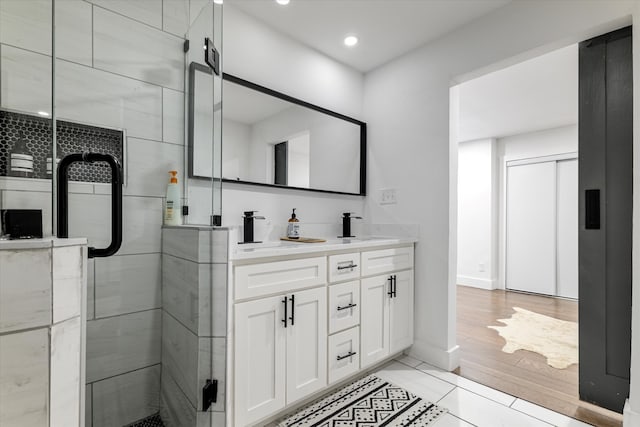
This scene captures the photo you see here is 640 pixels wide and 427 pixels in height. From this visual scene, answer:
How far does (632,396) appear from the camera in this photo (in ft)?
4.67

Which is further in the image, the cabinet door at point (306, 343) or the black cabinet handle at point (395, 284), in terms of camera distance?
the black cabinet handle at point (395, 284)

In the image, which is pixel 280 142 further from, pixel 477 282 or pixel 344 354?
Result: pixel 477 282

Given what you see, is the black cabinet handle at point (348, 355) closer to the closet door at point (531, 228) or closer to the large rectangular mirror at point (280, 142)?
the large rectangular mirror at point (280, 142)

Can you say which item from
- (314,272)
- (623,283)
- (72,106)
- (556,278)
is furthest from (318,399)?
(556,278)

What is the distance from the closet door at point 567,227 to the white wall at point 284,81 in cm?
326

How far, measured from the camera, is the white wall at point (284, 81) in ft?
6.40

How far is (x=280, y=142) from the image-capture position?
85.3 inches

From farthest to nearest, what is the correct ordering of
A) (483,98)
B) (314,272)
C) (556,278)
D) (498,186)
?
(498,186) → (556,278) → (483,98) → (314,272)

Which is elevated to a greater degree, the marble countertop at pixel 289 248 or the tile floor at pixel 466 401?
the marble countertop at pixel 289 248

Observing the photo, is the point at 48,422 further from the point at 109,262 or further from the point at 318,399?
the point at 318,399

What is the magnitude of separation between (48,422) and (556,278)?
17.1 feet

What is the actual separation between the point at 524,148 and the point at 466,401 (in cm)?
399

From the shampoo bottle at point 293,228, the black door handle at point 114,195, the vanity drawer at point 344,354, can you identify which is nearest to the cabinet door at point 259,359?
the vanity drawer at point 344,354

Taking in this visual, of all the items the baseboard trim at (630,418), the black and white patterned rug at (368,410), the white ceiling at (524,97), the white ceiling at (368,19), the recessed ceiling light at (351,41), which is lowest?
the black and white patterned rug at (368,410)
